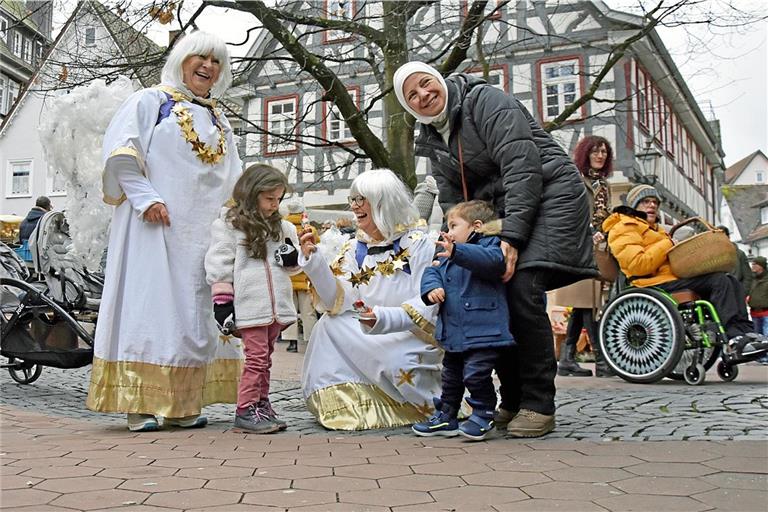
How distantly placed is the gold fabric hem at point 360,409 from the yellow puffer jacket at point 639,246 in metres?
2.65

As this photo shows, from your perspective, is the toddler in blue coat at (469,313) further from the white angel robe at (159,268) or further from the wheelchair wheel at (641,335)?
the wheelchair wheel at (641,335)

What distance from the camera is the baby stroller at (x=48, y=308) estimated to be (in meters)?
5.42

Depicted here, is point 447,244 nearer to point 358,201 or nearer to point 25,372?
point 358,201

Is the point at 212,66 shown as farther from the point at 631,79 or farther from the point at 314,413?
the point at 631,79

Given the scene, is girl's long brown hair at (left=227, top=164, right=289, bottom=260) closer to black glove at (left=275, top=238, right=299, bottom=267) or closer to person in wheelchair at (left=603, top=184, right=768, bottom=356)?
black glove at (left=275, top=238, right=299, bottom=267)

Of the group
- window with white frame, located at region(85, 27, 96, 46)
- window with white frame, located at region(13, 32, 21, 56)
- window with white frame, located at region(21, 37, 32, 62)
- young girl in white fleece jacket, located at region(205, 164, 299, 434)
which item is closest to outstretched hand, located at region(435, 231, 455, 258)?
young girl in white fleece jacket, located at region(205, 164, 299, 434)

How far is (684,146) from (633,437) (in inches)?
1150

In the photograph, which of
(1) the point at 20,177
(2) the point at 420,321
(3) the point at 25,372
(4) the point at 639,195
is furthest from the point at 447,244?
(1) the point at 20,177

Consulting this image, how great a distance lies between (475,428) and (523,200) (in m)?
1.02

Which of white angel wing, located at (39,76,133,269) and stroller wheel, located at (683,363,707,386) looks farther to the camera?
stroller wheel, located at (683,363,707,386)

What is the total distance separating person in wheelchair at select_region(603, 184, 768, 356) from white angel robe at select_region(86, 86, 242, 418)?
3.22 m

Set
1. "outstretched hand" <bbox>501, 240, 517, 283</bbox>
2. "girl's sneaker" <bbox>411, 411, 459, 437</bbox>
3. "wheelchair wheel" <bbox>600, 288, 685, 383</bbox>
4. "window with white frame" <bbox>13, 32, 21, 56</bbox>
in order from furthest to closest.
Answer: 1. "window with white frame" <bbox>13, 32, 21, 56</bbox>
2. "wheelchair wheel" <bbox>600, 288, 685, 383</bbox>
3. "girl's sneaker" <bbox>411, 411, 459, 437</bbox>
4. "outstretched hand" <bbox>501, 240, 517, 283</bbox>

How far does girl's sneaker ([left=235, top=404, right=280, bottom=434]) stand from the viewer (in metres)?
3.84

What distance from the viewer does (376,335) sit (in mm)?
4059
